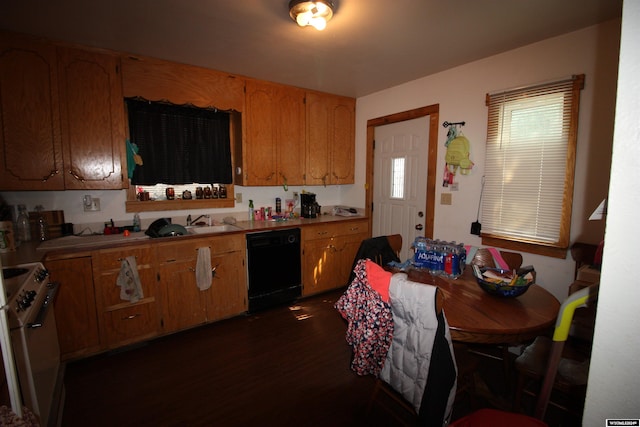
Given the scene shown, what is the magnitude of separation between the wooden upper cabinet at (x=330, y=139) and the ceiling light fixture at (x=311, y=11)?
1.75 metres

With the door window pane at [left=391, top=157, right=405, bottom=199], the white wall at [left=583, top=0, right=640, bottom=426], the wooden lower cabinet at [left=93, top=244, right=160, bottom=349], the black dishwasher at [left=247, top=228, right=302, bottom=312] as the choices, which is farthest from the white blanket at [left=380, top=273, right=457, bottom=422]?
the door window pane at [left=391, top=157, right=405, bottom=199]

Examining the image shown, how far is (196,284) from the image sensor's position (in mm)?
2650

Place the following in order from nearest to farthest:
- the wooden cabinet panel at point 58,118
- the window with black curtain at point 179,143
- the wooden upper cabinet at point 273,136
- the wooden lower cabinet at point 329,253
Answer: the wooden cabinet panel at point 58,118, the window with black curtain at point 179,143, the wooden upper cabinet at point 273,136, the wooden lower cabinet at point 329,253

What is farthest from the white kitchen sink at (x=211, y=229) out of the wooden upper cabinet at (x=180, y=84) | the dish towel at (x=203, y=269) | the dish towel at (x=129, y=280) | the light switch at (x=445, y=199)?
the light switch at (x=445, y=199)

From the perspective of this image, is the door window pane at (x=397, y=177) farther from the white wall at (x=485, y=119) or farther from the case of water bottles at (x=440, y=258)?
the case of water bottles at (x=440, y=258)

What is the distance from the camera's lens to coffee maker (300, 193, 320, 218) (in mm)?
3704

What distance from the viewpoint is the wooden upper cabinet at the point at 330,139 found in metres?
3.64

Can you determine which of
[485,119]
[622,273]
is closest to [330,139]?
[485,119]

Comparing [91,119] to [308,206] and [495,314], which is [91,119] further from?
[495,314]

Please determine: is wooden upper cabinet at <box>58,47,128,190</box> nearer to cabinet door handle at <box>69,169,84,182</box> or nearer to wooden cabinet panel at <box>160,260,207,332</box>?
cabinet door handle at <box>69,169,84,182</box>

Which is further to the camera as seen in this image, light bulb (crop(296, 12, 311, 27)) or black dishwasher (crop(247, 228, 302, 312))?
black dishwasher (crop(247, 228, 302, 312))

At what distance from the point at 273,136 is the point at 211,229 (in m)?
1.28

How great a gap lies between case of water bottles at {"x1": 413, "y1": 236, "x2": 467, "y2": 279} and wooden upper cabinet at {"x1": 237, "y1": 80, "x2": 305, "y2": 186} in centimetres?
192

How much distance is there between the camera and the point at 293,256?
322 centimetres
